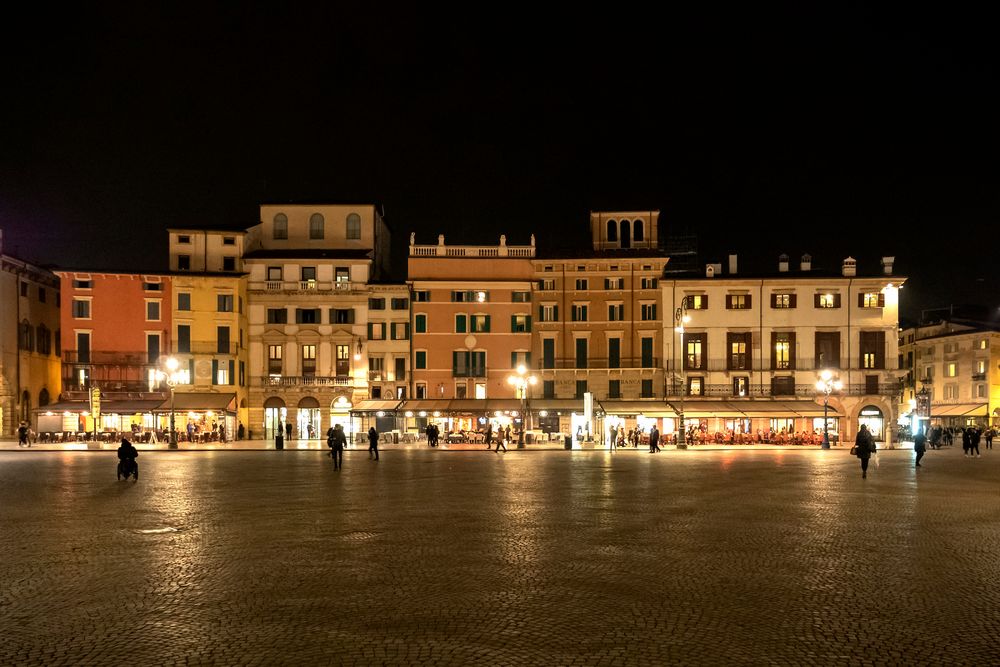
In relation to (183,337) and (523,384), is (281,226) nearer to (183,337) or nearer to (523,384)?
(183,337)

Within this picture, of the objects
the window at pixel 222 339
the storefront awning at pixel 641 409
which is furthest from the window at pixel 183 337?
the storefront awning at pixel 641 409

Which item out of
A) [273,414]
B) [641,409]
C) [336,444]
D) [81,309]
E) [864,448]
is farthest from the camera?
[273,414]

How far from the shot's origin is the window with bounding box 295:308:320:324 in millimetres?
60219

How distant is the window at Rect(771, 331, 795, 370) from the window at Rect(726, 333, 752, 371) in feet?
5.70

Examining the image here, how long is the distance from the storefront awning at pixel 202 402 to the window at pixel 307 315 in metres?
6.94

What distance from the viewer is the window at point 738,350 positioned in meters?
59.8

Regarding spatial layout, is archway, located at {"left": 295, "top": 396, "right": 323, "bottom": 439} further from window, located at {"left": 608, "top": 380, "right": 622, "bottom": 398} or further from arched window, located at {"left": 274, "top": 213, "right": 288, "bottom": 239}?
window, located at {"left": 608, "top": 380, "right": 622, "bottom": 398}

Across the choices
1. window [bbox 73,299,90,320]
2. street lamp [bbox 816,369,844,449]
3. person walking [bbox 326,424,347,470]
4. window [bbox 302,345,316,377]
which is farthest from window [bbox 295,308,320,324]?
street lamp [bbox 816,369,844,449]

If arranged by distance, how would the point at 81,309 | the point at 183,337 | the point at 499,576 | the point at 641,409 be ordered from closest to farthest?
the point at 499,576 → the point at 641,409 → the point at 81,309 → the point at 183,337

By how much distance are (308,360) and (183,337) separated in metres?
8.57

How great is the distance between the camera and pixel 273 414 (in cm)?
6041

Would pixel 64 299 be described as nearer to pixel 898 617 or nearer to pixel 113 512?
pixel 113 512

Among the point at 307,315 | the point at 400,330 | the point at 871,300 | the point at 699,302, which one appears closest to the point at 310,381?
the point at 307,315

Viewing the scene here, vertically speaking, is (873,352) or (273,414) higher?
(873,352)
